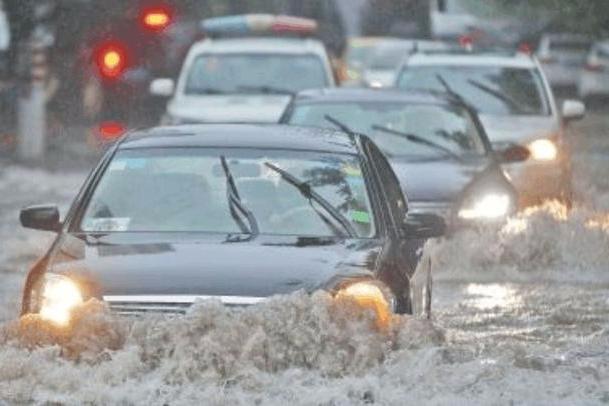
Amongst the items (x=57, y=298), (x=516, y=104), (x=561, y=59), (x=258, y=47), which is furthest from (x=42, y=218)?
(x=561, y=59)

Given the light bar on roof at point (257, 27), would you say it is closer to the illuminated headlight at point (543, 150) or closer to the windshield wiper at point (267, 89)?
the windshield wiper at point (267, 89)

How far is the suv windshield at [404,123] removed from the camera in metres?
15.6

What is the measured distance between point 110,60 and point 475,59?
670cm

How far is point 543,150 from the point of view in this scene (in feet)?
58.2

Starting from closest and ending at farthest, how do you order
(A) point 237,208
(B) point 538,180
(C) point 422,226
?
(A) point 237,208 → (C) point 422,226 → (B) point 538,180

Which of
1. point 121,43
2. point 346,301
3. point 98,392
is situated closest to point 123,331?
point 98,392

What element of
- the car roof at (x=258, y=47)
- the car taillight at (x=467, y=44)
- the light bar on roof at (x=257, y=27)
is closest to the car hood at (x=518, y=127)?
the car taillight at (x=467, y=44)

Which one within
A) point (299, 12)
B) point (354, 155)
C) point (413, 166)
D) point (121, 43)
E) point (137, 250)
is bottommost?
point (137, 250)

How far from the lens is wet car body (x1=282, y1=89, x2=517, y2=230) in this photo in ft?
47.7

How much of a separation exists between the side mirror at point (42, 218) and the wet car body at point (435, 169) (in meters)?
4.70

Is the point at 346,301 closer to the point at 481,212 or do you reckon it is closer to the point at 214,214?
the point at 214,214

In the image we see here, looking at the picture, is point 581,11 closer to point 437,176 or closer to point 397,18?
point 437,176

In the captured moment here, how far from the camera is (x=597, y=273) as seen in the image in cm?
1448

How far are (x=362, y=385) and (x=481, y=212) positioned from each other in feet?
23.0
